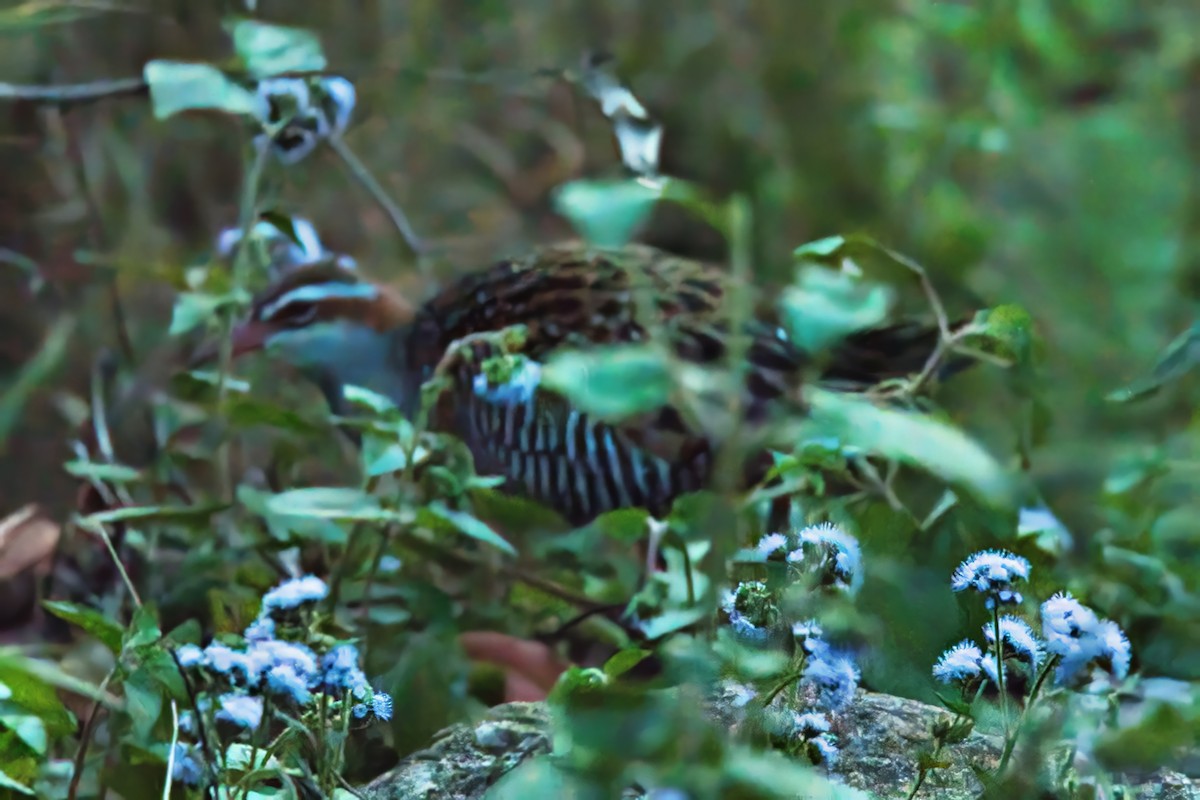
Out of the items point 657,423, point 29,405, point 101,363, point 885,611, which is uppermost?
point 885,611

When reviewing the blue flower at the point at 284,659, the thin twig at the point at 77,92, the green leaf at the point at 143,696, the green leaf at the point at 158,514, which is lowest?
the green leaf at the point at 158,514

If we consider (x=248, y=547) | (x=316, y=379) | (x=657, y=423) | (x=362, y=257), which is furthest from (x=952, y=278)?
(x=362, y=257)

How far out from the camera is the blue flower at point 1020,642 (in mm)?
528

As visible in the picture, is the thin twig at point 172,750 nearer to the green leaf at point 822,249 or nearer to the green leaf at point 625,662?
the green leaf at point 625,662

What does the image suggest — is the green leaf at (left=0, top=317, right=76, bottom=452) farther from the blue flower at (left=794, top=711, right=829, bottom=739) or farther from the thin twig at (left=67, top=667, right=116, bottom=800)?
the blue flower at (left=794, top=711, right=829, bottom=739)

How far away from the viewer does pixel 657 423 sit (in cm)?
103

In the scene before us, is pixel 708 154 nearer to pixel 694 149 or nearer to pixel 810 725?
pixel 694 149

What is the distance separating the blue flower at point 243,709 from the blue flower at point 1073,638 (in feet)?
1.29

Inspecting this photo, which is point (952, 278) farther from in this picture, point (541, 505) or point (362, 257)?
point (362, 257)

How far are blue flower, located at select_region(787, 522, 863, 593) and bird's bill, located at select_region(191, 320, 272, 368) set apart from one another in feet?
2.70

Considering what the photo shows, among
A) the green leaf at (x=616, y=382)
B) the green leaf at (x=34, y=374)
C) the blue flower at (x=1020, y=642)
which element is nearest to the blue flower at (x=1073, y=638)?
the blue flower at (x=1020, y=642)

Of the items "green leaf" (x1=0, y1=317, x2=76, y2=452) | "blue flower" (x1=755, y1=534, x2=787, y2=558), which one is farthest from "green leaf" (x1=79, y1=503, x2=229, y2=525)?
"green leaf" (x1=0, y1=317, x2=76, y2=452)

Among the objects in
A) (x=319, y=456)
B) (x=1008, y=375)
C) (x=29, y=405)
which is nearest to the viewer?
(x=1008, y=375)

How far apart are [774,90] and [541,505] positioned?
1574 millimetres
